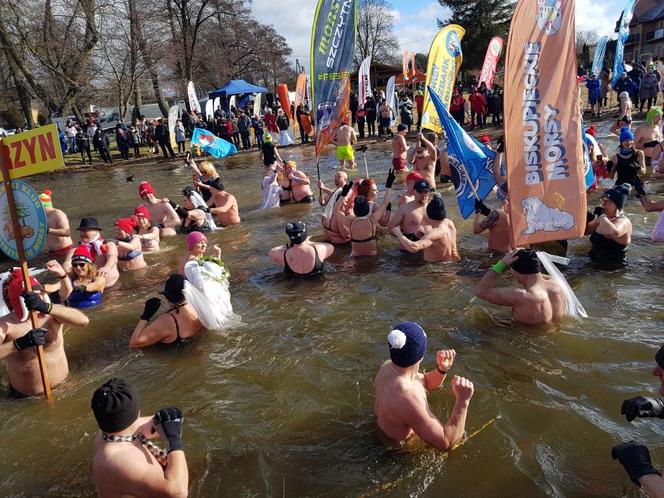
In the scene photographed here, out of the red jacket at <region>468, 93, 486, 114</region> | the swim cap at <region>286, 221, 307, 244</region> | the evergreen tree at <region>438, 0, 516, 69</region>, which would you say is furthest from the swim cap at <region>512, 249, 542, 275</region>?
the evergreen tree at <region>438, 0, 516, 69</region>

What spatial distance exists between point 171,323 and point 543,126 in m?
3.94

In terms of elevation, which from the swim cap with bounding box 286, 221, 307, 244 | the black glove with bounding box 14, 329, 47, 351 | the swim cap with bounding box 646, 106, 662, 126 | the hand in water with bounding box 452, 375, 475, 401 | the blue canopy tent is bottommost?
the hand in water with bounding box 452, 375, 475, 401

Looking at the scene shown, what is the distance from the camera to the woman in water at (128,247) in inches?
296

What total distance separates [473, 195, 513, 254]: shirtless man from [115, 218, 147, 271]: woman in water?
5173 millimetres

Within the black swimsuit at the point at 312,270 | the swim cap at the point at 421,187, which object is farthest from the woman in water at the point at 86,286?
the swim cap at the point at 421,187

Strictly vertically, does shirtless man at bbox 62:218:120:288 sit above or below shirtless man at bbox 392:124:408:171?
below

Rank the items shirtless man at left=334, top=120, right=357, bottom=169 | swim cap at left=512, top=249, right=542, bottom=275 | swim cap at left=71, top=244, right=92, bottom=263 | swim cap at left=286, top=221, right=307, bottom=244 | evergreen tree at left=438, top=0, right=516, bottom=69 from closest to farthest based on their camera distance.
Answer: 1. swim cap at left=512, top=249, right=542, bottom=275
2. swim cap at left=71, top=244, right=92, bottom=263
3. swim cap at left=286, top=221, right=307, bottom=244
4. shirtless man at left=334, top=120, right=357, bottom=169
5. evergreen tree at left=438, top=0, right=516, bottom=69

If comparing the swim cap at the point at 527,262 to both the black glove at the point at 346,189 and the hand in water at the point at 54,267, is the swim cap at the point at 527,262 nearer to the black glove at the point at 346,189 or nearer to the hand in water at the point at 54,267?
the black glove at the point at 346,189

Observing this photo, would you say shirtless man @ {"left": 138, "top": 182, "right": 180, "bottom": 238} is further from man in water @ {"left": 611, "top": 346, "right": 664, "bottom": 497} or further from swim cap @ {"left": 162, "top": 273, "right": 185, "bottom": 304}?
man in water @ {"left": 611, "top": 346, "right": 664, "bottom": 497}

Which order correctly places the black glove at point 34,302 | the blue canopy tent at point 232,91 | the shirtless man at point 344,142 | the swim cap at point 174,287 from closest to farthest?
the black glove at point 34,302 < the swim cap at point 174,287 < the shirtless man at point 344,142 < the blue canopy tent at point 232,91

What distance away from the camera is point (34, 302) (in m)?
3.81

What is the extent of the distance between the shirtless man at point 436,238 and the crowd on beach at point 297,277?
A: 0.02 metres

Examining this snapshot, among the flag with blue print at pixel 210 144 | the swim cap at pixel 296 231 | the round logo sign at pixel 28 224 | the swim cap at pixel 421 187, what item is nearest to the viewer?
the round logo sign at pixel 28 224

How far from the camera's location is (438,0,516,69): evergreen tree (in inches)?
1432
